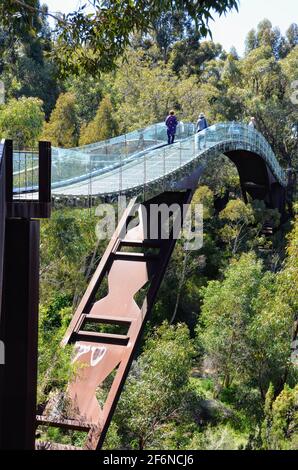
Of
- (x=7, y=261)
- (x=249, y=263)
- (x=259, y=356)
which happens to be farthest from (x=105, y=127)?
(x=7, y=261)

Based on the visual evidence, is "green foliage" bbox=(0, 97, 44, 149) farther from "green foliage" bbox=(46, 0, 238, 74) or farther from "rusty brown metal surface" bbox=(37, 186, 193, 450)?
"green foliage" bbox=(46, 0, 238, 74)

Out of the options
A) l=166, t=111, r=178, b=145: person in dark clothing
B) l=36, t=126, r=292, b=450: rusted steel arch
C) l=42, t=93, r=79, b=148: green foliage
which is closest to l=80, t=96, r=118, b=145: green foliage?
l=42, t=93, r=79, b=148: green foliage

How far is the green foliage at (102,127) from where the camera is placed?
88.1 feet

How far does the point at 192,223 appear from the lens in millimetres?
23484

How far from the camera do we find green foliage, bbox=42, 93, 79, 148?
1045 inches

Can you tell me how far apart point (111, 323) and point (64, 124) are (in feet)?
57.4

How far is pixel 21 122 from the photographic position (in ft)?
57.5

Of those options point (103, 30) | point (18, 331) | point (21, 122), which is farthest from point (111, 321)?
point (21, 122)

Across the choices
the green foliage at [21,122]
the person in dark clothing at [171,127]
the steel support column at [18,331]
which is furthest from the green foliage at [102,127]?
the steel support column at [18,331]

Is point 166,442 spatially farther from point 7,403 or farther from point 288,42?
point 288,42

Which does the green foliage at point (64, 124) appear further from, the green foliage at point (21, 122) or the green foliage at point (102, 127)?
the green foliage at point (21, 122)

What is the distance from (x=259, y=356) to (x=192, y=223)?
6.83 m

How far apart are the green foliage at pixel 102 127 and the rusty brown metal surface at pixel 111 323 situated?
1529 cm

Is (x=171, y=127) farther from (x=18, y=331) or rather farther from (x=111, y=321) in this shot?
(x=18, y=331)
